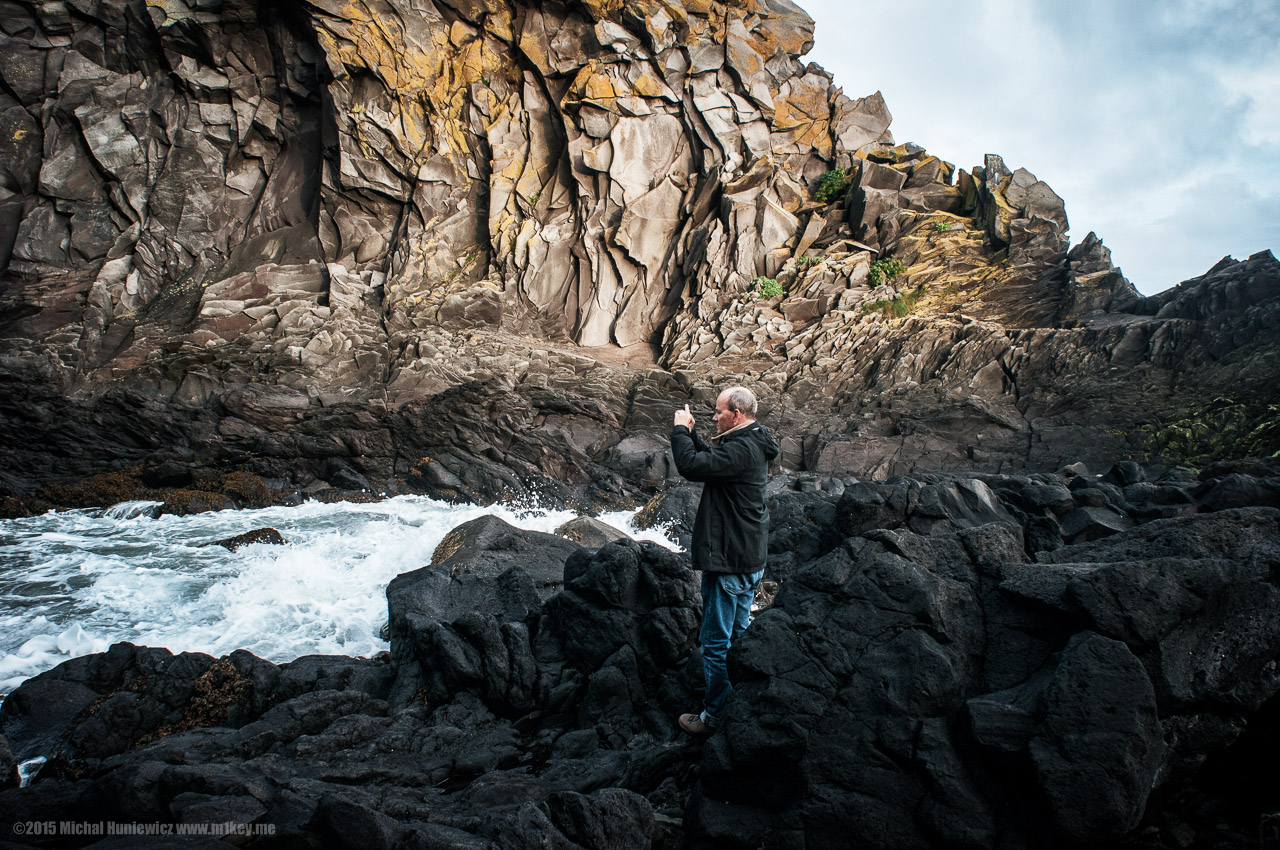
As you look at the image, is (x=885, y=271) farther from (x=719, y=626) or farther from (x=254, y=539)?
(x=719, y=626)

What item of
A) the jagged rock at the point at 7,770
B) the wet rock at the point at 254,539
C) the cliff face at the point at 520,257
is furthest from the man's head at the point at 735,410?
the cliff face at the point at 520,257

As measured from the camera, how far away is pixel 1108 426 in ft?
58.6

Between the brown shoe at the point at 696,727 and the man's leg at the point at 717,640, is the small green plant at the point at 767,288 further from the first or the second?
the brown shoe at the point at 696,727

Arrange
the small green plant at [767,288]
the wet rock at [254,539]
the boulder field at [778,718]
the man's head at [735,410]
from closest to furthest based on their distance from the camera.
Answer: the boulder field at [778,718] < the man's head at [735,410] < the wet rock at [254,539] < the small green plant at [767,288]

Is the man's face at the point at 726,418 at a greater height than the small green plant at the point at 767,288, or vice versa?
the small green plant at the point at 767,288

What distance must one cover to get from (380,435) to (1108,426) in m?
22.4

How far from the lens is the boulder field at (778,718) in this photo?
275 cm

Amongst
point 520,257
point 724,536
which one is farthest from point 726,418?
point 520,257

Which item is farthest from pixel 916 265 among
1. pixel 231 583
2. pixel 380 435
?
pixel 231 583

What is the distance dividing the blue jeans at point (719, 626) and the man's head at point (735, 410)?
1.08 metres

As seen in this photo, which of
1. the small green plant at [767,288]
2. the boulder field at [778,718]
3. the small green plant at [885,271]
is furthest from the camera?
the small green plant at [767,288]

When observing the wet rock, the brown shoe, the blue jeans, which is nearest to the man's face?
the blue jeans

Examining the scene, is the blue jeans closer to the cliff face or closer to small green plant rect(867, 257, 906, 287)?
the cliff face

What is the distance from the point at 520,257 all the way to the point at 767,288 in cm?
1112
